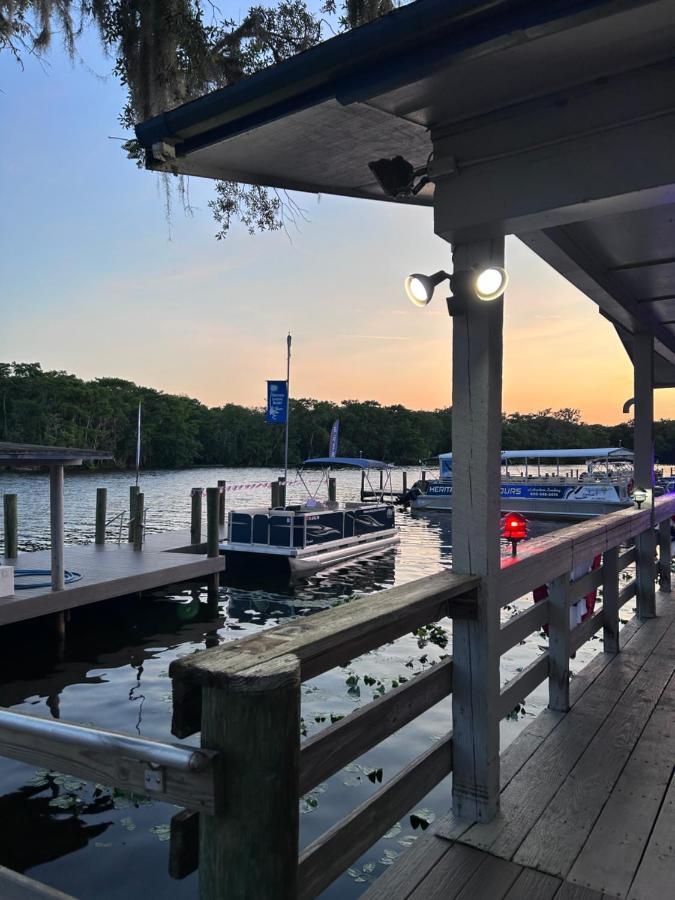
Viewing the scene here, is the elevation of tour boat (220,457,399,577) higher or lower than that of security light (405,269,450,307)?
lower

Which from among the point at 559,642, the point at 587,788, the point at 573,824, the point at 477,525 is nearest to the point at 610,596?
the point at 559,642

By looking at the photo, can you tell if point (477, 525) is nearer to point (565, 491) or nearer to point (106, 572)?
point (106, 572)

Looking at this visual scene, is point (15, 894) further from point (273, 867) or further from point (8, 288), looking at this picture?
point (8, 288)

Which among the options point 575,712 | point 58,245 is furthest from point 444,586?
point 58,245

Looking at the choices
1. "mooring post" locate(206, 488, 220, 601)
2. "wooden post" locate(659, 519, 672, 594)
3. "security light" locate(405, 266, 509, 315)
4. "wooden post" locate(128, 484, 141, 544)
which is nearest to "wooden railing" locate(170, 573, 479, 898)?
"security light" locate(405, 266, 509, 315)

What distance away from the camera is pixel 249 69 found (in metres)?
8.06

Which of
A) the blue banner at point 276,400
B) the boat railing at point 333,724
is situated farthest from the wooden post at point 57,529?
the blue banner at point 276,400

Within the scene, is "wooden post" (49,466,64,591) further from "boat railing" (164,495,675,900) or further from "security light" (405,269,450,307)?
"security light" (405,269,450,307)

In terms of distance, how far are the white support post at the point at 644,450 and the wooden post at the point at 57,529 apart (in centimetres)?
711

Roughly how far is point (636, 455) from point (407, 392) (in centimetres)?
7755

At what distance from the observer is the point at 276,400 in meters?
19.3

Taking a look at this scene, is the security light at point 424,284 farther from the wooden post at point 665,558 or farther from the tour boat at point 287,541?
the tour boat at point 287,541

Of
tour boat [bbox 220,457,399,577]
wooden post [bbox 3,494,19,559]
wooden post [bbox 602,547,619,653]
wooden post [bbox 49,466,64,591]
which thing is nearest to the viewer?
wooden post [bbox 602,547,619,653]

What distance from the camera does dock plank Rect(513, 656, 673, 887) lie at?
2435mm
